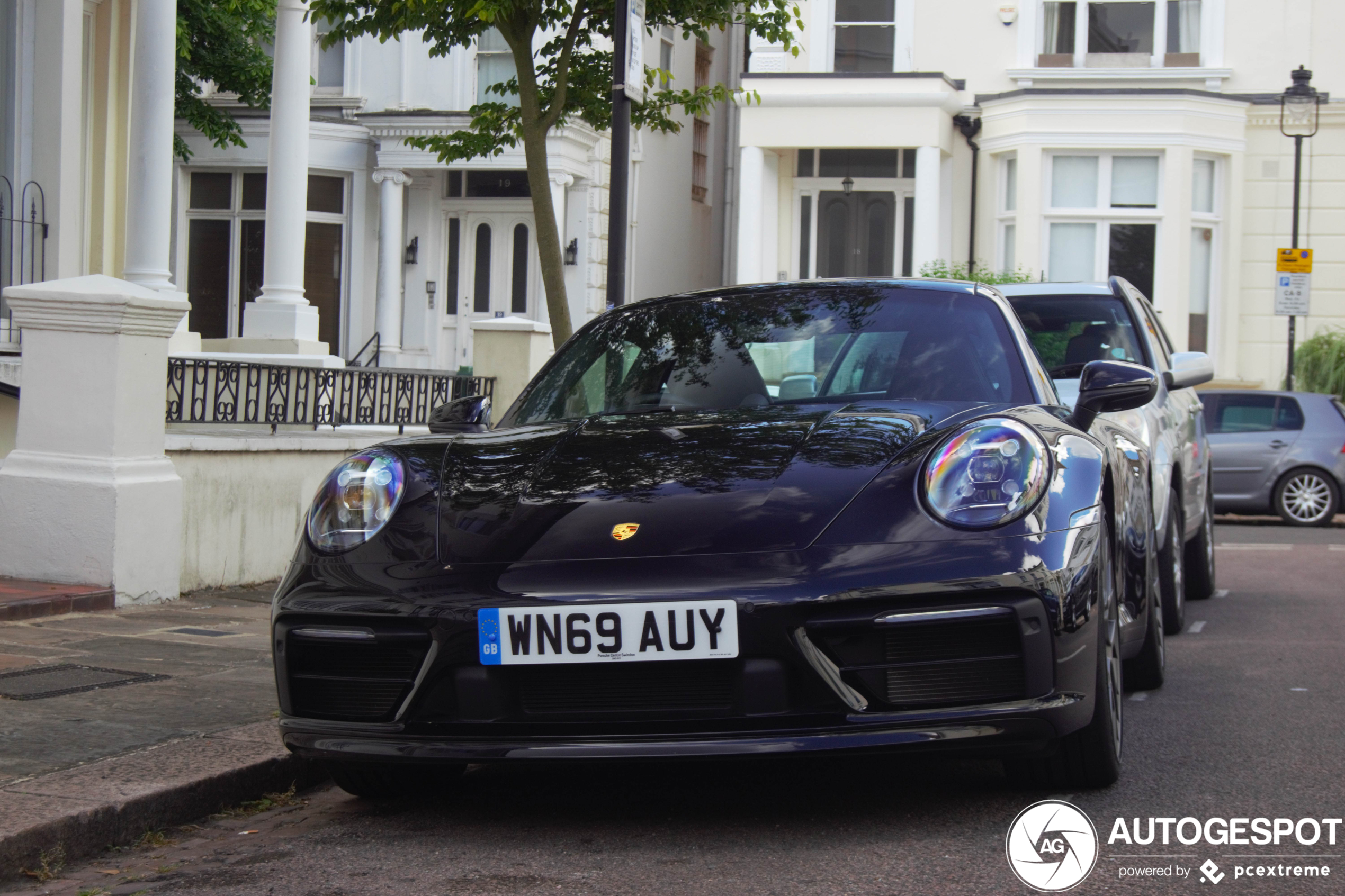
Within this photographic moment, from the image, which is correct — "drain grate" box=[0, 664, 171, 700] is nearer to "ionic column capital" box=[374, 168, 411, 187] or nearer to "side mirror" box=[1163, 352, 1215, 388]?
"side mirror" box=[1163, 352, 1215, 388]

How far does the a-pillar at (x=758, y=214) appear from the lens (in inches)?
958

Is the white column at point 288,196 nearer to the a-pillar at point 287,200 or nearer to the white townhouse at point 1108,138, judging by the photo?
the a-pillar at point 287,200

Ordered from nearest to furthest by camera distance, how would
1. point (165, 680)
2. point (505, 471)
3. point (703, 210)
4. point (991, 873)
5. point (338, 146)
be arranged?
point (991, 873) → point (505, 471) → point (165, 680) → point (338, 146) → point (703, 210)

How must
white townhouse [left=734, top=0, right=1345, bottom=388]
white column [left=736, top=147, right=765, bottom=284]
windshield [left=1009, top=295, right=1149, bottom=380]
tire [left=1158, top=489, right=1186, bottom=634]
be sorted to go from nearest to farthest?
tire [left=1158, top=489, right=1186, bottom=634] → windshield [left=1009, top=295, right=1149, bottom=380] → white townhouse [left=734, top=0, right=1345, bottom=388] → white column [left=736, top=147, right=765, bottom=284]

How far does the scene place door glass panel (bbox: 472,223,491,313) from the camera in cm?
2338

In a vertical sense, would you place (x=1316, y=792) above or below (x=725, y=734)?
below

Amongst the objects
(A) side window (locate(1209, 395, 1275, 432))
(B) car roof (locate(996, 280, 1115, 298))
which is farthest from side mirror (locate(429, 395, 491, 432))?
(A) side window (locate(1209, 395, 1275, 432))

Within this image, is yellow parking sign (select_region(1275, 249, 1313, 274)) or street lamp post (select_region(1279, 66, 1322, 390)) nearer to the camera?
yellow parking sign (select_region(1275, 249, 1313, 274))

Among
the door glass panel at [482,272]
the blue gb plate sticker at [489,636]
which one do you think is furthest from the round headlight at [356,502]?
the door glass panel at [482,272]

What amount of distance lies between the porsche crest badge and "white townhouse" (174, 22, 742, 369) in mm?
19035

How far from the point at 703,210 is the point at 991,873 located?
26762mm

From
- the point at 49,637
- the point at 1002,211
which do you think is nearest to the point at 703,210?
the point at 1002,211

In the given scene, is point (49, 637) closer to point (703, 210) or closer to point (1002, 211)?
point (1002, 211)

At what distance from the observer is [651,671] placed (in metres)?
3.43
